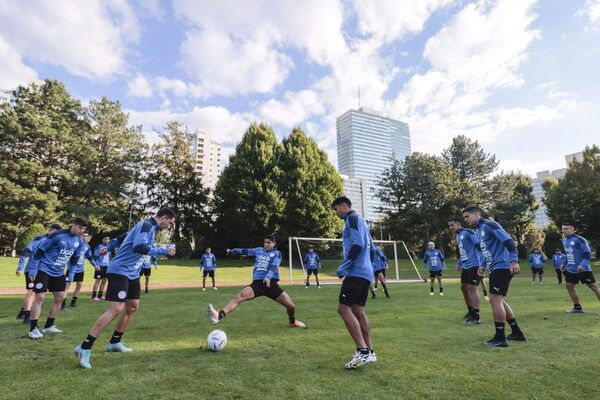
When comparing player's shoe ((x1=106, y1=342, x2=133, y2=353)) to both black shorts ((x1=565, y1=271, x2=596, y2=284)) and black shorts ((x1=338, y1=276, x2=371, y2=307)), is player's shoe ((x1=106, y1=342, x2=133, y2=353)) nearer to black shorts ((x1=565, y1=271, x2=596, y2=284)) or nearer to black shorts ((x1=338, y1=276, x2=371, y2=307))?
black shorts ((x1=338, y1=276, x2=371, y2=307))

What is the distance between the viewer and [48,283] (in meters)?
7.39

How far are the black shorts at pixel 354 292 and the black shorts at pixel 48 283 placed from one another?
19.2ft

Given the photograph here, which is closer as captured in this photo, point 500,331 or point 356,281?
point 356,281

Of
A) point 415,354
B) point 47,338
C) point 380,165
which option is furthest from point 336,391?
point 380,165

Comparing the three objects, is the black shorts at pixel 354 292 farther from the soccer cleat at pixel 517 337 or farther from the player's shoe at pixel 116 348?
the player's shoe at pixel 116 348

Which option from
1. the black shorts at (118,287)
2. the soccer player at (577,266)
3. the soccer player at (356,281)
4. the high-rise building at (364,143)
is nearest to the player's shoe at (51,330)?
the black shorts at (118,287)

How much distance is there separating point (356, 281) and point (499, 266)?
120 inches

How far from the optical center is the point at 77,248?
814 cm

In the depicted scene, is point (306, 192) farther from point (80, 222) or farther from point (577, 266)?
point (80, 222)

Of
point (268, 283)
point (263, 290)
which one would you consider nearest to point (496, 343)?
point (268, 283)

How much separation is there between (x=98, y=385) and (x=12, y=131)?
43.5 meters

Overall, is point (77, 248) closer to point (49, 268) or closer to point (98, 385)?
point (49, 268)

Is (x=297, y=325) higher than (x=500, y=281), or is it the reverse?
(x=500, y=281)

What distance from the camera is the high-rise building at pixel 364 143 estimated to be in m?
127
